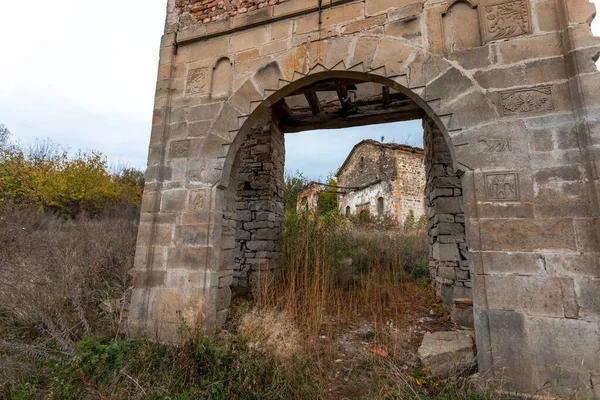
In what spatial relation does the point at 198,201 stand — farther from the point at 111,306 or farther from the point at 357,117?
the point at 357,117

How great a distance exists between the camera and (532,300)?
2189mm

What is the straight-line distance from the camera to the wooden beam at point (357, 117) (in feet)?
17.6

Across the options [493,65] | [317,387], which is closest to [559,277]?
[493,65]

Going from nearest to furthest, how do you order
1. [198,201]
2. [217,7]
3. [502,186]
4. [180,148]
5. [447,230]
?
1. [502,186]
2. [198,201]
3. [180,148]
4. [217,7]
5. [447,230]

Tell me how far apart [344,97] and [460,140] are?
10.1 feet

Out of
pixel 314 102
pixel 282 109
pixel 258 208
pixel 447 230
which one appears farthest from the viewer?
pixel 282 109

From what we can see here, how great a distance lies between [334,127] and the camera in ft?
20.0

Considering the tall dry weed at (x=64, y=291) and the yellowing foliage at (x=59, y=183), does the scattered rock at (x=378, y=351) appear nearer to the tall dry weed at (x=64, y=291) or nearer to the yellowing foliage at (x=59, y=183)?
the tall dry weed at (x=64, y=291)

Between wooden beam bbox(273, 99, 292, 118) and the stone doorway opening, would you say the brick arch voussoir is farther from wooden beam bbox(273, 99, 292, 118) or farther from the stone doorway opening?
wooden beam bbox(273, 99, 292, 118)

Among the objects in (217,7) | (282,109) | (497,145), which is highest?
(217,7)

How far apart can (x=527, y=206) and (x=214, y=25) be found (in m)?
3.94

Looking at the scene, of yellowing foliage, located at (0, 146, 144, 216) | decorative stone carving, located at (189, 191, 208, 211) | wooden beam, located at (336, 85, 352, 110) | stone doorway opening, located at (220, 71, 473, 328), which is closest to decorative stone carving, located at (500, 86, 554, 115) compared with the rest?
stone doorway opening, located at (220, 71, 473, 328)

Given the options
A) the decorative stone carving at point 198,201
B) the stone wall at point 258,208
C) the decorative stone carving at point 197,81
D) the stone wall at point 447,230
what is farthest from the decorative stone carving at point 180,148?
the stone wall at point 447,230

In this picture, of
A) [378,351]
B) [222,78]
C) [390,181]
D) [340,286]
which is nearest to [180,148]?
[222,78]
